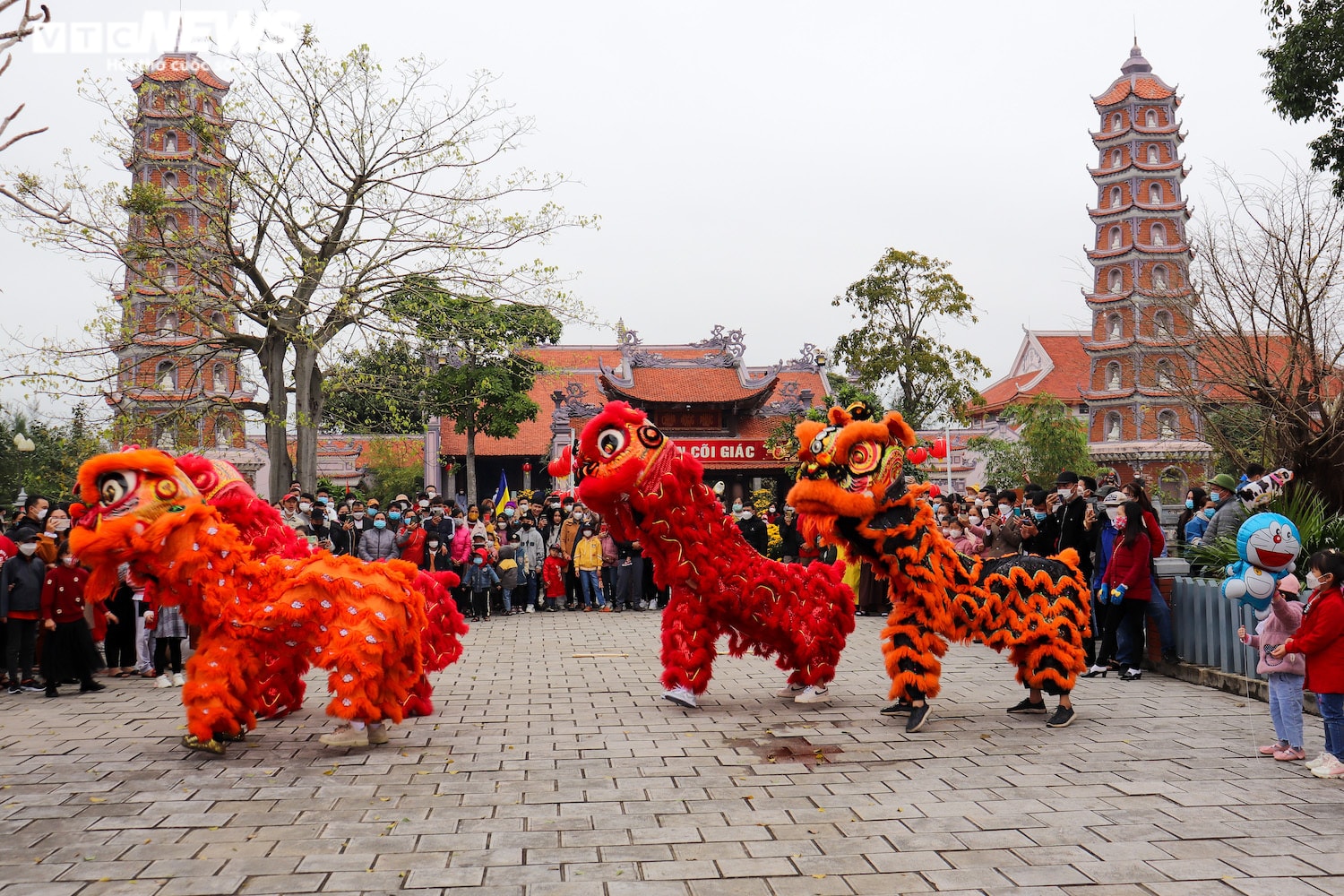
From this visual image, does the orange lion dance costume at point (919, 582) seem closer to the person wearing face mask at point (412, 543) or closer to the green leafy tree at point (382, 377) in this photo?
the person wearing face mask at point (412, 543)

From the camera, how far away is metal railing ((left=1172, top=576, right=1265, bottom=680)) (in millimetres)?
7379

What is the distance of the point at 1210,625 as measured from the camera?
786cm

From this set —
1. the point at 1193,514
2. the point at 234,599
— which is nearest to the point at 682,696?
the point at 234,599

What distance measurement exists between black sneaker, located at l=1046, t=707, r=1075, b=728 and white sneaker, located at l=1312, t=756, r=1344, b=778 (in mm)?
1556

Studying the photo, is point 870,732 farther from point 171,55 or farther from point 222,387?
point 222,387

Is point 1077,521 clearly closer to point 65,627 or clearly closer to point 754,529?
point 754,529

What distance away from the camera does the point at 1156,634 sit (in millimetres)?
8484

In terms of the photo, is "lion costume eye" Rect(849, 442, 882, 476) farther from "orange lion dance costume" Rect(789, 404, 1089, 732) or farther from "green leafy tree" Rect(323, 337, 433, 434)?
"green leafy tree" Rect(323, 337, 433, 434)

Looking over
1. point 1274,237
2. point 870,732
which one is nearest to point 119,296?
point 870,732

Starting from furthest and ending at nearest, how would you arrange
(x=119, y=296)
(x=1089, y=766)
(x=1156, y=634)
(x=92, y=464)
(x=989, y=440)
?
(x=989, y=440) < (x=119, y=296) < (x=1156, y=634) < (x=92, y=464) < (x=1089, y=766)

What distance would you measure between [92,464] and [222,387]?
25127mm

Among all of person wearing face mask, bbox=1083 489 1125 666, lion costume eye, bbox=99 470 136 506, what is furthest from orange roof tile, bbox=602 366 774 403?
lion costume eye, bbox=99 470 136 506

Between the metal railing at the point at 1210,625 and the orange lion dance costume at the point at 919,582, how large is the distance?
1.60 m

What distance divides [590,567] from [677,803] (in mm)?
10039
